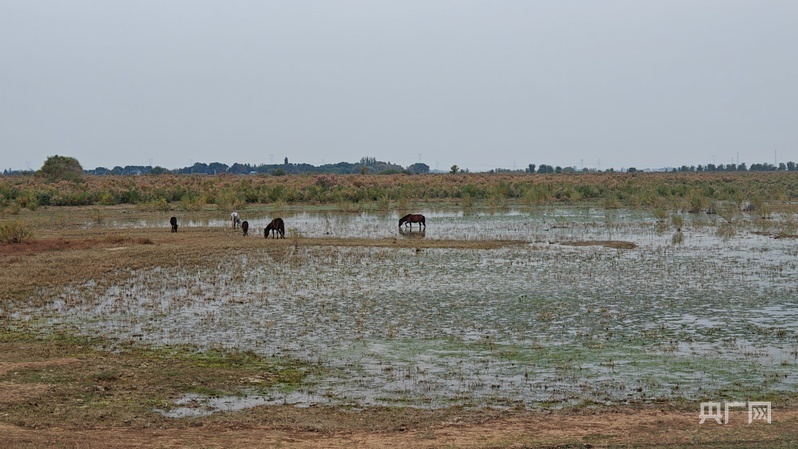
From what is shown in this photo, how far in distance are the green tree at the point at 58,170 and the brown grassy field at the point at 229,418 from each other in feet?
242

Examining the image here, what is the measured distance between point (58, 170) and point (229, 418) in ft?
265

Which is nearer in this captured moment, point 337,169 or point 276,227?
point 276,227

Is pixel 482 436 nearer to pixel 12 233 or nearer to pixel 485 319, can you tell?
pixel 485 319

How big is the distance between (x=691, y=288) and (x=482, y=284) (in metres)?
4.77

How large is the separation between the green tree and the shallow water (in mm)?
65002

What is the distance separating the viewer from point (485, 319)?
13906 mm

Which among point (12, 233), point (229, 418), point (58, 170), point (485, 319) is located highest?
point (58, 170)

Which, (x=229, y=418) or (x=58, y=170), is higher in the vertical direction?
(x=58, y=170)

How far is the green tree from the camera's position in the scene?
80088mm

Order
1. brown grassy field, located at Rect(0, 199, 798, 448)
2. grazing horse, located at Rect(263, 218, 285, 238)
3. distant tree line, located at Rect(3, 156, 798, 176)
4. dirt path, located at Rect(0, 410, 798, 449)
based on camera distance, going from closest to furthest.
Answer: dirt path, located at Rect(0, 410, 798, 449) < brown grassy field, located at Rect(0, 199, 798, 448) < grazing horse, located at Rect(263, 218, 285, 238) < distant tree line, located at Rect(3, 156, 798, 176)

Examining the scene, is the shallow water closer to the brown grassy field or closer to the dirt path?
the brown grassy field

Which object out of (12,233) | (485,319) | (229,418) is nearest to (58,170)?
(12,233)

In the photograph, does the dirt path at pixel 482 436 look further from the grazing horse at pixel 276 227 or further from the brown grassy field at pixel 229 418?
the grazing horse at pixel 276 227

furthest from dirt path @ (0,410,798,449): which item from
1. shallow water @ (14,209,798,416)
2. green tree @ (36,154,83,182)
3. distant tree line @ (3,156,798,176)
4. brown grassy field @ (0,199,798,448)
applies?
distant tree line @ (3,156,798,176)
